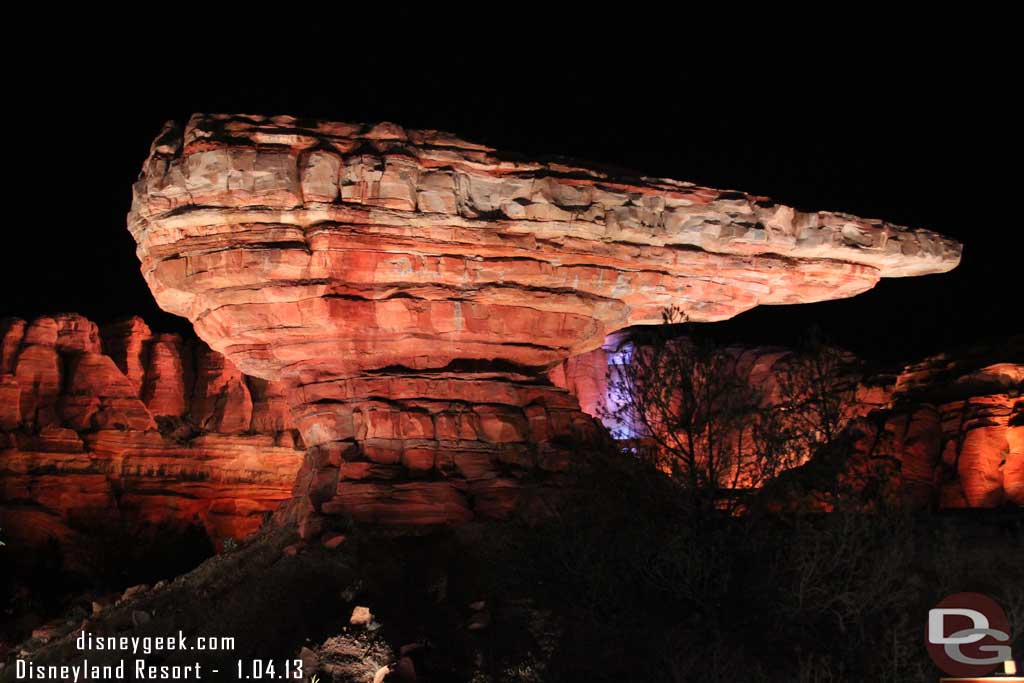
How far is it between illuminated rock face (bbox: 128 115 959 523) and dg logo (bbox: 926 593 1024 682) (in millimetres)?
5519

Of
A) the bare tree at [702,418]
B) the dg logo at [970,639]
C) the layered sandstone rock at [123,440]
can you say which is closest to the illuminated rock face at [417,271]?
the bare tree at [702,418]

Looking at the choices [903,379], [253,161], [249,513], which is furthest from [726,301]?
[249,513]

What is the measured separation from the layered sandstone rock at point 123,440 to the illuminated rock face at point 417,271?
55.2ft

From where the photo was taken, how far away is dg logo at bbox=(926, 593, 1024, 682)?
11562 mm

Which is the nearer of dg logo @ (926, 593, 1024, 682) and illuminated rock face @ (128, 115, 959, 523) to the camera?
dg logo @ (926, 593, 1024, 682)

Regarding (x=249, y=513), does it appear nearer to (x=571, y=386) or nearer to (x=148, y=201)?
(x=571, y=386)

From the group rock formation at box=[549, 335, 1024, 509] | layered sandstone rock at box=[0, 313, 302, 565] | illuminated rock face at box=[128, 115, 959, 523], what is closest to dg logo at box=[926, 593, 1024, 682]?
illuminated rock face at box=[128, 115, 959, 523]

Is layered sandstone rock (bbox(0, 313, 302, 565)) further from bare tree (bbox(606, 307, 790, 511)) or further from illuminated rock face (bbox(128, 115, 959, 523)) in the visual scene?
bare tree (bbox(606, 307, 790, 511))

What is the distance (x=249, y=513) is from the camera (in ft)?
104

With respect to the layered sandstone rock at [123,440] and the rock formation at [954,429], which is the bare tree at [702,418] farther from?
the layered sandstone rock at [123,440]

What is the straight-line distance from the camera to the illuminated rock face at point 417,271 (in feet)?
44.7

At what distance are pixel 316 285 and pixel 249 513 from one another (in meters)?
19.5

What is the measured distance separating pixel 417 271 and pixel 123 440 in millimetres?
20408

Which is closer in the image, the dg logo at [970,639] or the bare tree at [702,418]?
the dg logo at [970,639]
